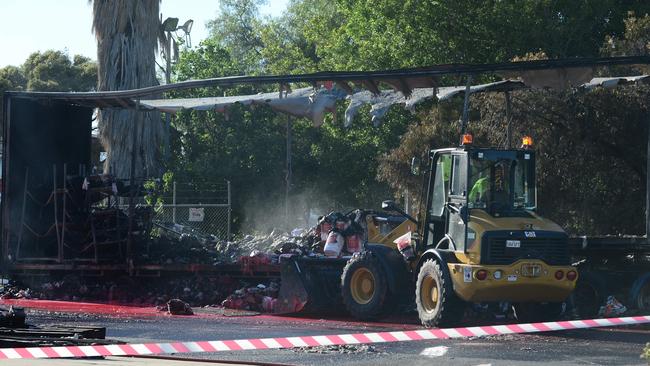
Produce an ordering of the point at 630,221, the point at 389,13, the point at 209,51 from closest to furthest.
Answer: the point at 630,221
the point at 389,13
the point at 209,51

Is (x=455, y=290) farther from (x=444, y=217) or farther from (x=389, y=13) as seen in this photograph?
(x=389, y=13)

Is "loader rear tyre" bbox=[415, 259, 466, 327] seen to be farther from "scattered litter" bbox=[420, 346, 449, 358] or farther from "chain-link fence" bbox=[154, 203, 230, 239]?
"chain-link fence" bbox=[154, 203, 230, 239]

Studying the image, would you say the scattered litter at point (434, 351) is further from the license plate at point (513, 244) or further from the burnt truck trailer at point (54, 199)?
the burnt truck trailer at point (54, 199)

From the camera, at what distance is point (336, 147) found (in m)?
39.4

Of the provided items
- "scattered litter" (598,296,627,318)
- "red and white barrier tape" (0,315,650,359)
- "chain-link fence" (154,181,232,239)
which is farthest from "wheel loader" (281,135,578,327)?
"chain-link fence" (154,181,232,239)

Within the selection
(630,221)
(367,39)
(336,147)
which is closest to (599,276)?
(630,221)

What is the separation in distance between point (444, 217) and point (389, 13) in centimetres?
1763

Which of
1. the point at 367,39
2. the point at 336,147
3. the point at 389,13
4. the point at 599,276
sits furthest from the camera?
the point at 336,147

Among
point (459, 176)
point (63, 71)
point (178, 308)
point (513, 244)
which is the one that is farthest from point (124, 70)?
point (63, 71)

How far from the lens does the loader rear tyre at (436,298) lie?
632 inches

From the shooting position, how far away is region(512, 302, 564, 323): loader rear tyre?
17156 mm

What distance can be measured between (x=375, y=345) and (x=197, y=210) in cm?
1580

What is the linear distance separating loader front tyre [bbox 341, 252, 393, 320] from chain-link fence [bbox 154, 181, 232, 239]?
10.3 meters

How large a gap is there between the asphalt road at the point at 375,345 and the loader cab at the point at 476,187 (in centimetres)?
168
